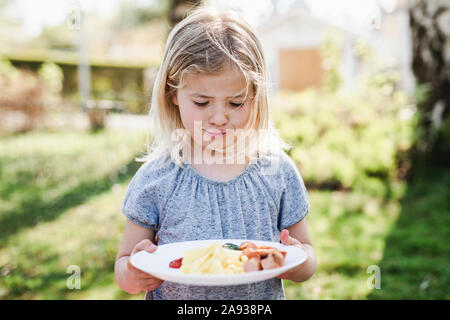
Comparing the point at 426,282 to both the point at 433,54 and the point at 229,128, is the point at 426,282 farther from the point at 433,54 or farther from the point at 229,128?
the point at 433,54

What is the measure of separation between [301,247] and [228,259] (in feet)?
1.05

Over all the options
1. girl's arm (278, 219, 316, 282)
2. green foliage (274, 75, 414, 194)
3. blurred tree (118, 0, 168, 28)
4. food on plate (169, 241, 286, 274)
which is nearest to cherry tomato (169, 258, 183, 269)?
food on plate (169, 241, 286, 274)

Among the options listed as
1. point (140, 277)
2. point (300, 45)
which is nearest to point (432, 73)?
point (140, 277)

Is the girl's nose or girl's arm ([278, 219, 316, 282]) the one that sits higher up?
the girl's nose

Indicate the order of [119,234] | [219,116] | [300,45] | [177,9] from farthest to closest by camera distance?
[300,45] → [177,9] → [119,234] → [219,116]

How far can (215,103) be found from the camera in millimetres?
1633

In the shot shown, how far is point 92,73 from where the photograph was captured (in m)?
18.0

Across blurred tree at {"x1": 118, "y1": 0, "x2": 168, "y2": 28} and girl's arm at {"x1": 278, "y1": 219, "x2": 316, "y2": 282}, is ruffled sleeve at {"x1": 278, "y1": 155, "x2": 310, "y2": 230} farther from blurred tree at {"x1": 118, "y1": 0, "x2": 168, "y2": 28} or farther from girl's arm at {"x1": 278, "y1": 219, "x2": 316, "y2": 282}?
blurred tree at {"x1": 118, "y1": 0, "x2": 168, "y2": 28}

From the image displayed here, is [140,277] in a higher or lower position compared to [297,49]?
lower

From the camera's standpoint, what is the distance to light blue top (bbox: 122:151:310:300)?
5.68ft

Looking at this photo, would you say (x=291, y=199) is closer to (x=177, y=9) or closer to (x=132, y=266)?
(x=132, y=266)

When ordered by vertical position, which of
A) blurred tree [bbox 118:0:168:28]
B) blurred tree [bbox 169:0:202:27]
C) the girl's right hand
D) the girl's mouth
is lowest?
→ the girl's right hand

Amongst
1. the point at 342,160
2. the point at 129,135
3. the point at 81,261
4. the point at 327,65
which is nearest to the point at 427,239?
the point at 342,160

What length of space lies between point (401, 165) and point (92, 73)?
47.5ft
